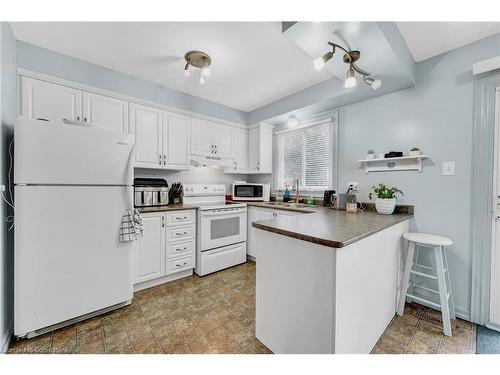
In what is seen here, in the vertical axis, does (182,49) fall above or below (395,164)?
above

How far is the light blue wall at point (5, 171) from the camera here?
4.85 ft

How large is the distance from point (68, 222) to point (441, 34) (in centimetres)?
343

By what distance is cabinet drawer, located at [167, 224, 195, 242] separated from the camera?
8.15ft

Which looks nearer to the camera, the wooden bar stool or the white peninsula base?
the white peninsula base

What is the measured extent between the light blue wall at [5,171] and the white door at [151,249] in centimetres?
91

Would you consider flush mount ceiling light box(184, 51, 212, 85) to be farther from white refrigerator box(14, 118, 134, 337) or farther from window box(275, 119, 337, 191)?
window box(275, 119, 337, 191)

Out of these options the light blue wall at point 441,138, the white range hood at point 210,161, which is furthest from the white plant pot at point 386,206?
the white range hood at point 210,161

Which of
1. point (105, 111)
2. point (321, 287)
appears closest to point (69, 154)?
point (105, 111)

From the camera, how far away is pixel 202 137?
126 inches

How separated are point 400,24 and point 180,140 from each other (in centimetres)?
263

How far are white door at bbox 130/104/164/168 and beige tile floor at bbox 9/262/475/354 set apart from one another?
5.23ft

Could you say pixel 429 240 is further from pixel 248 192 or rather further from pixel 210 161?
pixel 210 161

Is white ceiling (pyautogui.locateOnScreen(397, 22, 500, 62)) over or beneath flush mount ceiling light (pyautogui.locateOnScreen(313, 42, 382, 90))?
over

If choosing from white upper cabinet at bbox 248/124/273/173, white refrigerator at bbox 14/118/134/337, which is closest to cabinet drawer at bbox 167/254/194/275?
white refrigerator at bbox 14/118/134/337
